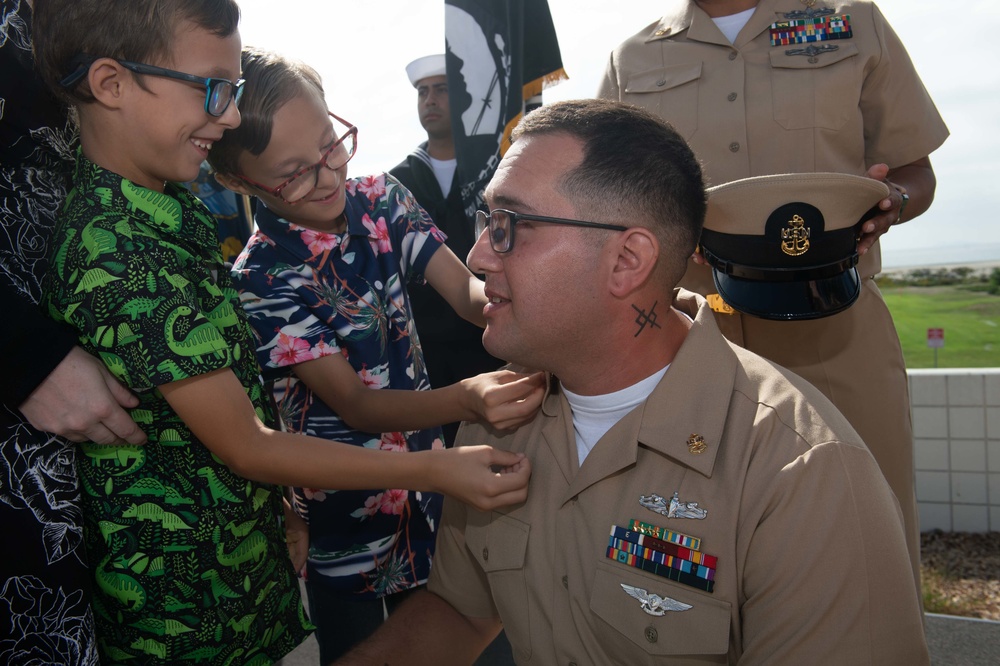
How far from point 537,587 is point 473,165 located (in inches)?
77.2

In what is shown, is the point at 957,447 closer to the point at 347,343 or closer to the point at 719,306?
the point at 719,306

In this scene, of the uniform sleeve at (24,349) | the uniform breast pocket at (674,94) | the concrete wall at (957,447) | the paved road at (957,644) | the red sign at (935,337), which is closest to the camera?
the uniform sleeve at (24,349)

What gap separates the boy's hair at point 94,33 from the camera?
1.60 metres

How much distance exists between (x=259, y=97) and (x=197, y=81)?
0.38m

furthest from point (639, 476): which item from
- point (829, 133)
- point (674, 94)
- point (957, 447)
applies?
point (957, 447)

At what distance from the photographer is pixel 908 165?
288 centimetres

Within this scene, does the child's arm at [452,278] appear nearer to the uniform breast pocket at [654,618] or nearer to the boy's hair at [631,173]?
the boy's hair at [631,173]

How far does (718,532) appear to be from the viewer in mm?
1537

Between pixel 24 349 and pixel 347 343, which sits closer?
pixel 24 349

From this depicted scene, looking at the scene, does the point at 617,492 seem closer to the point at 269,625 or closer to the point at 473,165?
the point at 269,625

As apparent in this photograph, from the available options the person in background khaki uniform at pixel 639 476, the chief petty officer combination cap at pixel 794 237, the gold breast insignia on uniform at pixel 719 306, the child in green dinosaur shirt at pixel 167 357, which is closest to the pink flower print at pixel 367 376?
the person in background khaki uniform at pixel 639 476

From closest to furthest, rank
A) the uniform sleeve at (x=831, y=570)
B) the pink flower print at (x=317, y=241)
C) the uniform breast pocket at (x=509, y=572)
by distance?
the uniform sleeve at (x=831, y=570)
the uniform breast pocket at (x=509, y=572)
the pink flower print at (x=317, y=241)

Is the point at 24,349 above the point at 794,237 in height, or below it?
above

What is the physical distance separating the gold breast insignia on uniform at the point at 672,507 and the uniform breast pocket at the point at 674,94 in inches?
65.3
